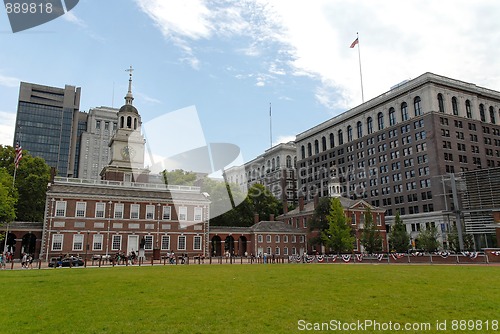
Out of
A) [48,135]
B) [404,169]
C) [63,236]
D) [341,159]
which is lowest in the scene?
[63,236]

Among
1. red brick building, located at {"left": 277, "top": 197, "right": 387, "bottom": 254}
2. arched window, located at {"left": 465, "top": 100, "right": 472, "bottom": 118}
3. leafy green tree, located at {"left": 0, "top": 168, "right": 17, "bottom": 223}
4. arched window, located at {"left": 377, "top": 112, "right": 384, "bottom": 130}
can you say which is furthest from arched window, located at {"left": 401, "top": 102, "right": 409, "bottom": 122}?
leafy green tree, located at {"left": 0, "top": 168, "right": 17, "bottom": 223}

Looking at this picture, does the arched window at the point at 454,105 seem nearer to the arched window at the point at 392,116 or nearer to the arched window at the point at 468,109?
the arched window at the point at 468,109

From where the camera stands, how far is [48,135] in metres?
165

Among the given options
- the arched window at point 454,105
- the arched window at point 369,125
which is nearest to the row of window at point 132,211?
the arched window at point 369,125

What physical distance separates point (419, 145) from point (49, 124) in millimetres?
147267

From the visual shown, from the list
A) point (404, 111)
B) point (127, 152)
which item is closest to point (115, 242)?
point (127, 152)

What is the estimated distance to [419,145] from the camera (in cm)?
8900

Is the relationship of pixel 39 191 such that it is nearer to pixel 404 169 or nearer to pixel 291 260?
pixel 291 260

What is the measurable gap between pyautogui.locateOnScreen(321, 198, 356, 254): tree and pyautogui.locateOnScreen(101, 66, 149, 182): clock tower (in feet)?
105

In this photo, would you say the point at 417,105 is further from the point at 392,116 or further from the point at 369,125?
the point at 369,125

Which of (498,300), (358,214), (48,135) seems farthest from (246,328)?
(48,135)

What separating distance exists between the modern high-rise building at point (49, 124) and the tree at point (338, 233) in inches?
5296

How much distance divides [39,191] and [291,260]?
4219cm

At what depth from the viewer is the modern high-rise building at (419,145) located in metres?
84.7
